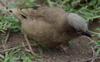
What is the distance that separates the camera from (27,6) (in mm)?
3662

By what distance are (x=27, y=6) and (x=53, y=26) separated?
34.2 inches

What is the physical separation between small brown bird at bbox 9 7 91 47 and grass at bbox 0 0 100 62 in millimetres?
241

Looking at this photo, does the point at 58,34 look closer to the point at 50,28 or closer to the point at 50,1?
the point at 50,28

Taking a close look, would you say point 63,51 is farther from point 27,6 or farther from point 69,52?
point 27,6

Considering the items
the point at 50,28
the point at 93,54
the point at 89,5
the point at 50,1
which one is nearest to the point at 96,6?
the point at 89,5

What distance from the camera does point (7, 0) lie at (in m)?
3.89

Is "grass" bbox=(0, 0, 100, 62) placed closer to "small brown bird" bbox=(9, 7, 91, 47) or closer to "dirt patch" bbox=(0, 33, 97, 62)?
"dirt patch" bbox=(0, 33, 97, 62)

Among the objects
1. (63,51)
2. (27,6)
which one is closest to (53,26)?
(63,51)

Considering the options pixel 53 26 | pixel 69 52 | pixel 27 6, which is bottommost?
pixel 69 52

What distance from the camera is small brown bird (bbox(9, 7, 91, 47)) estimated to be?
287 centimetres

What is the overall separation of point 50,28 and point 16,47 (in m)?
0.53

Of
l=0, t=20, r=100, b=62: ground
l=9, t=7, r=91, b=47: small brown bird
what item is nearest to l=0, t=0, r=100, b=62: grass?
l=0, t=20, r=100, b=62: ground

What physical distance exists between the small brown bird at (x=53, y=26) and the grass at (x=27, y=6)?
9.5 inches

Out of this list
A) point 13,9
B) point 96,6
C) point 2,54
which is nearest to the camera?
point 2,54
